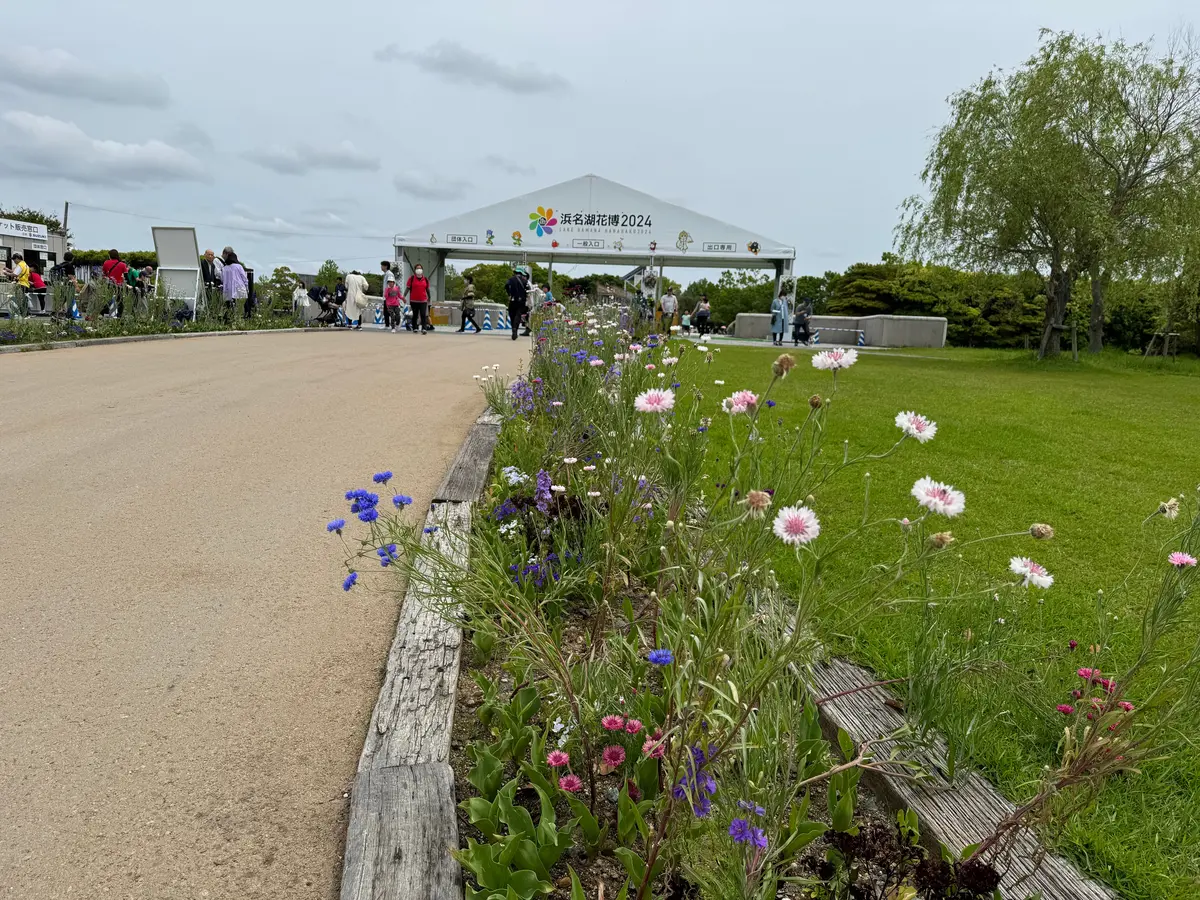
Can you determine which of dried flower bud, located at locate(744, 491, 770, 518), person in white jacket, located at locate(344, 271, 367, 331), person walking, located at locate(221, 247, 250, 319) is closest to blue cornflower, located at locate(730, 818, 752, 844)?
dried flower bud, located at locate(744, 491, 770, 518)

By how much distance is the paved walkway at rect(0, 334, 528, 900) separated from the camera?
5.78 feet

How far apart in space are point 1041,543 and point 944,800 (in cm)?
268

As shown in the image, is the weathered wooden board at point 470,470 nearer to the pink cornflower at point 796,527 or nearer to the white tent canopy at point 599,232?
the pink cornflower at point 796,527

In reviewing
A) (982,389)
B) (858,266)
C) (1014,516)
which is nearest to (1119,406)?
(982,389)

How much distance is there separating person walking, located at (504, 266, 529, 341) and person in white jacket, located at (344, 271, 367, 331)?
19.0 ft

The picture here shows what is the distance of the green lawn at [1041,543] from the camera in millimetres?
1847

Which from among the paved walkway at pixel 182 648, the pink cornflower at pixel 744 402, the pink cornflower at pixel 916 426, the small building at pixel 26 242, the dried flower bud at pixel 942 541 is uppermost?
the small building at pixel 26 242

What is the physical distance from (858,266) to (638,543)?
45.1 meters

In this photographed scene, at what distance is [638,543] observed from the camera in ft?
10.2

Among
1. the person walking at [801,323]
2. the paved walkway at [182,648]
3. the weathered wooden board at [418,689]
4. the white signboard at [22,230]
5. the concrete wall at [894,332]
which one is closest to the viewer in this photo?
the paved walkway at [182,648]

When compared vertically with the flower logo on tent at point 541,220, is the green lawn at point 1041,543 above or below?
below

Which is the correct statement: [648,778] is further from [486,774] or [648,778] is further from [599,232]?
Result: [599,232]

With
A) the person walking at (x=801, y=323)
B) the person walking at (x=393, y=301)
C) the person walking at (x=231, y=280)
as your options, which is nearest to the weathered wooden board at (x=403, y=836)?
the person walking at (x=231, y=280)

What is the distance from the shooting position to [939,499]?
153 cm
